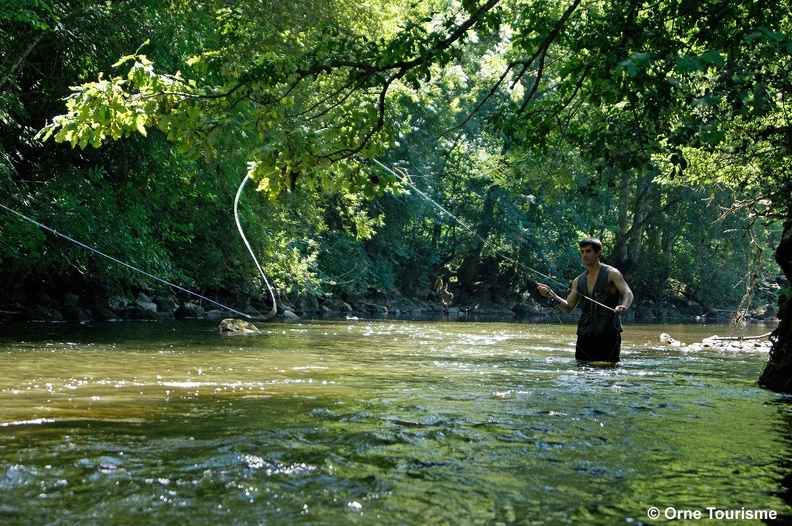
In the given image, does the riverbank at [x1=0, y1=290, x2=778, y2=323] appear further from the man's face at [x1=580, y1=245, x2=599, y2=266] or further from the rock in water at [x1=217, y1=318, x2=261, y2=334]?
the man's face at [x1=580, y1=245, x2=599, y2=266]

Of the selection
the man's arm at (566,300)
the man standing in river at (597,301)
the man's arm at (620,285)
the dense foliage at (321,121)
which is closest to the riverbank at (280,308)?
the dense foliage at (321,121)

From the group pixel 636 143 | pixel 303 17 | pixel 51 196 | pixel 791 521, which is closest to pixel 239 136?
pixel 636 143

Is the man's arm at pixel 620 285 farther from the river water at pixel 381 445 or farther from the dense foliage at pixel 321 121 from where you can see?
the dense foliage at pixel 321 121

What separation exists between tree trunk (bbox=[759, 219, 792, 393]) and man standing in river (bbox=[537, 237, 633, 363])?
1.86 m

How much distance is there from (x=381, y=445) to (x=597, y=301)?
19.3 feet

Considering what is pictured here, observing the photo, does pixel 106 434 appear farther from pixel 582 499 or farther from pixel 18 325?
pixel 18 325

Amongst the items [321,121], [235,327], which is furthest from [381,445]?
[321,121]

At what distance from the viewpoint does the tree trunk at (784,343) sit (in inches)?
320

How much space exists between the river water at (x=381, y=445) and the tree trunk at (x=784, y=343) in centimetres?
26

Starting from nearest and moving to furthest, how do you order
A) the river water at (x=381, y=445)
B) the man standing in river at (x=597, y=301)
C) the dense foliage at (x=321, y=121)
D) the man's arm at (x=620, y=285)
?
the river water at (x=381, y=445) → the dense foliage at (x=321, y=121) → the man's arm at (x=620, y=285) → the man standing in river at (x=597, y=301)

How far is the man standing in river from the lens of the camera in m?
10.2

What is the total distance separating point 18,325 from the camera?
16516 millimetres

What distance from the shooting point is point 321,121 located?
1750cm

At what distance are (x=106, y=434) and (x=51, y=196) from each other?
10.5 metres
